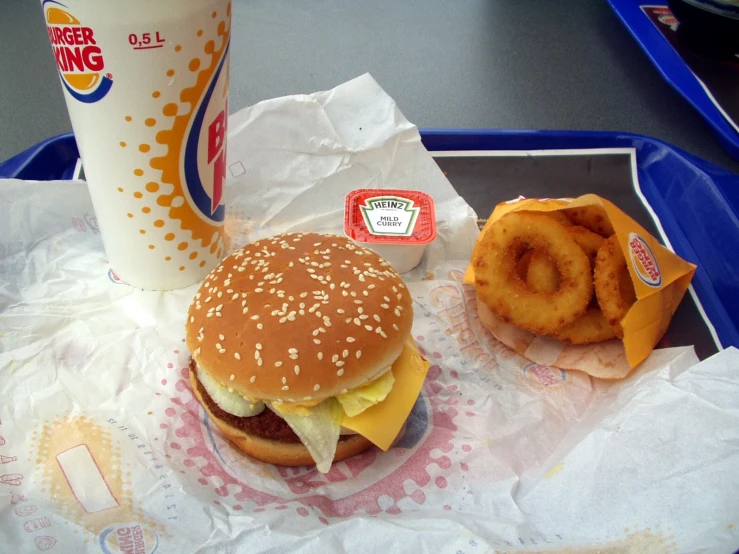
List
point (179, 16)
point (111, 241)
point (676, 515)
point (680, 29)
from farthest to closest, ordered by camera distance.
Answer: point (680, 29) → point (111, 241) → point (179, 16) → point (676, 515)

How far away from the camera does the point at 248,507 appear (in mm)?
1243

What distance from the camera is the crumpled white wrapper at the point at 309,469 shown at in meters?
1.08

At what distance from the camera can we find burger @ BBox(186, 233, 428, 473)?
4.10 feet

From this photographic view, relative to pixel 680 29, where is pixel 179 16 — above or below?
above

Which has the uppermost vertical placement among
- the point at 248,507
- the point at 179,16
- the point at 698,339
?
the point at 179,16

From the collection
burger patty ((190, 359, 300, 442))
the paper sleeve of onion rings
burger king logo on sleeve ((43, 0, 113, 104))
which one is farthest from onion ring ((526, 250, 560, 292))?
burger king logo on sleeve ((43, 0, 113, 104))

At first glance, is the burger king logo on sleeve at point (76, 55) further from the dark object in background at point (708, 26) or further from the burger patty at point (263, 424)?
the dark object in background at point (708, 26)

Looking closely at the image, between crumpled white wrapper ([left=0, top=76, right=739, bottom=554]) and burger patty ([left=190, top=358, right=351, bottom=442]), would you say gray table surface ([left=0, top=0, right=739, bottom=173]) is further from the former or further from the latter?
burger patty ([left=190, top=358, right=351, bottom=442])

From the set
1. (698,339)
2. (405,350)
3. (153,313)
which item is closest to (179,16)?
(153,313)

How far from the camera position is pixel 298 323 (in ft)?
4.21

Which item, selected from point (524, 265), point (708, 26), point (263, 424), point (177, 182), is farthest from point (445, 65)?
point (263, 424)

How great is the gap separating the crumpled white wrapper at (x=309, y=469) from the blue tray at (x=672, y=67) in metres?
0.97

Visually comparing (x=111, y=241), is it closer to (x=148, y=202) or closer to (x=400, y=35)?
(x=148, y=202)

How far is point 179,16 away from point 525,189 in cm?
119
